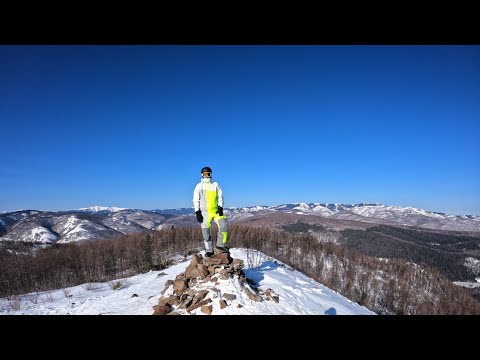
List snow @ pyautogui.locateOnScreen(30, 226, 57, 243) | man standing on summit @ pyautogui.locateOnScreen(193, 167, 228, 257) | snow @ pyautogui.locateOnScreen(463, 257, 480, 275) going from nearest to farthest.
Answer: man standing on summit @ pyautogui.locateOnScreen(193, 167, 228, 257), snow @ pyautogui.locateOnScreen(463, 257, 480, 275), snow @ pyautogui.locateOnScreen(30, 226, 57, 243)

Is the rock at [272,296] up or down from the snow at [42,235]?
up

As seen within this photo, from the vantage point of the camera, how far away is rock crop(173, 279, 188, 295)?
24.4ft

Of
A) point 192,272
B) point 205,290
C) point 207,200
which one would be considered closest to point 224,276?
point 205,290

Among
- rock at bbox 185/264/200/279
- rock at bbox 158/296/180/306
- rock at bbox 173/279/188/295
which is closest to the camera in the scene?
rock at bbox 158/296/180/306

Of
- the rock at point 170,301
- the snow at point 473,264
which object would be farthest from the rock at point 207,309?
the snow at point 473,264

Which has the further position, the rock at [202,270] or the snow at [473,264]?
the snow at [473,264]

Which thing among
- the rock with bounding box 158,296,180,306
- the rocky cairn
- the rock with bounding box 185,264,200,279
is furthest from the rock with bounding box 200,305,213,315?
the rock with bounding box 185,264,200,279

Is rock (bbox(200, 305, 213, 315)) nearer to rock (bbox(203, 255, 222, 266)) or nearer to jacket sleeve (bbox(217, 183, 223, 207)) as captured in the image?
rock (bbox(203, 255, 222, 266))

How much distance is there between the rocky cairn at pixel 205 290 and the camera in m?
6.44

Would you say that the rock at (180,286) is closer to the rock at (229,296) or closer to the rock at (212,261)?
the rock at (212,261)
